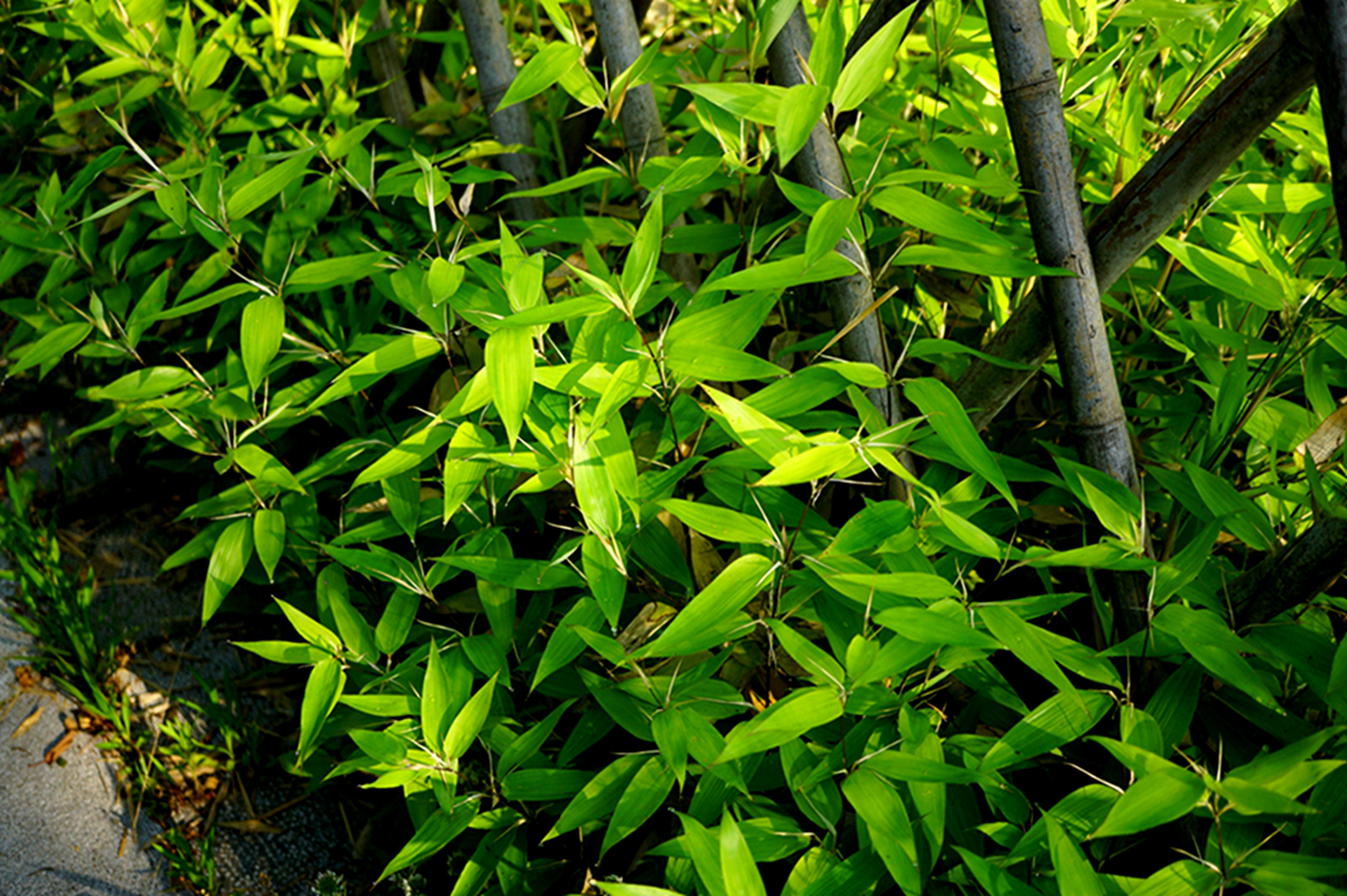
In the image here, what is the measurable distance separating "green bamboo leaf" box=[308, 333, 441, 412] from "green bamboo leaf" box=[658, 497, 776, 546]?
14.5 inches

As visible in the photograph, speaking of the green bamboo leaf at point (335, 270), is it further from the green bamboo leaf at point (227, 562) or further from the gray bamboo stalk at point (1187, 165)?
the gray bamboo stalk at point (1187, 165)

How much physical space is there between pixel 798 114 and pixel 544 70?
347 mm

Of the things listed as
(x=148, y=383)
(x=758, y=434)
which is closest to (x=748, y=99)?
(x=758, y=434)

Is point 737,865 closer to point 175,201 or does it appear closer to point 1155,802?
point 1155,802

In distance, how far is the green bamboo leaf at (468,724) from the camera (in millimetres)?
932

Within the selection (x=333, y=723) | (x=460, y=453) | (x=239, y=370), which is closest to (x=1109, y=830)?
(x=460, y=453)

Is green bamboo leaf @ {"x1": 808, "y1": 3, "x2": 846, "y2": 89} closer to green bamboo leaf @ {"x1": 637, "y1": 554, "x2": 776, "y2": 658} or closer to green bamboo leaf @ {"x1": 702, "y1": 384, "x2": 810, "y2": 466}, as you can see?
green bamboo leaf @ {"x1": 702, "y1": 384, "x2": 810, "y2": 466}

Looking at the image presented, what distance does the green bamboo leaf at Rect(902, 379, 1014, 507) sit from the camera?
83 centimetres

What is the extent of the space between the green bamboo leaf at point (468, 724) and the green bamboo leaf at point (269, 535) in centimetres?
32

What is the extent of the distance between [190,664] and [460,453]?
3.22 ft

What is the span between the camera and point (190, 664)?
1.58 metres

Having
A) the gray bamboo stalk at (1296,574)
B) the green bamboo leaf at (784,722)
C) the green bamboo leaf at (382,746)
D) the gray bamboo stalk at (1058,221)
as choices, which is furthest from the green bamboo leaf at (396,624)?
the gray bamboo stalk at (1296,574)

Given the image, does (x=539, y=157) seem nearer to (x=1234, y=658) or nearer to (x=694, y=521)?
(x=694, y=521)

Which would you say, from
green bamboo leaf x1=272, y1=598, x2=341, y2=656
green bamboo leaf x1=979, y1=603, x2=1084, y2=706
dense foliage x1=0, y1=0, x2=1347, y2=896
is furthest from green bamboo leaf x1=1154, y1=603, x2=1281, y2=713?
green bamboo leaf x1=272, y1=598, x2=341, y2=656
